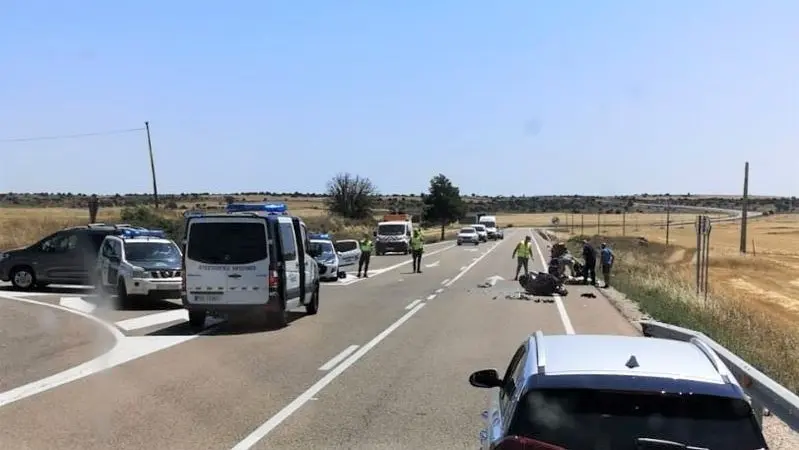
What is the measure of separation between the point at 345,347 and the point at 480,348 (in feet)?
7.09

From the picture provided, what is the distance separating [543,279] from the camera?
1078 inches

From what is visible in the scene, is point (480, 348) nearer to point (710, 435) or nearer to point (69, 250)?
point (710, 435)

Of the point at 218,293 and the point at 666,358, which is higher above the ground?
the point at 666,358

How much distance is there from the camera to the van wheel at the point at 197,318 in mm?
17656

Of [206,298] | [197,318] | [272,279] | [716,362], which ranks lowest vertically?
[197,318]

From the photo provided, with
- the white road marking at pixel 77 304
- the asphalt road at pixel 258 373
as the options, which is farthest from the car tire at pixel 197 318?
the white road marking at pixel 77 304

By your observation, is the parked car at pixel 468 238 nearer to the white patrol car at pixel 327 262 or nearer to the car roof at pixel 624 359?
the white patrol car at pixel 327 262

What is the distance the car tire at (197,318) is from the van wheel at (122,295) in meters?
4.92

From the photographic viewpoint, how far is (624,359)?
4633 millimetres

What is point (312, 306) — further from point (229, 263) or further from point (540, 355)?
point (540, 355)

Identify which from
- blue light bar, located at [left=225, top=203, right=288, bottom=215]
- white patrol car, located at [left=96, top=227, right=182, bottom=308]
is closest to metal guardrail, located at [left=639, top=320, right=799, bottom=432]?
blue light bar, located at [left=225, top=203, right=288, bottom=215]

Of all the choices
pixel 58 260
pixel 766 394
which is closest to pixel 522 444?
pixel 766 394

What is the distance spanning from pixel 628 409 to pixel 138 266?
19469 mm

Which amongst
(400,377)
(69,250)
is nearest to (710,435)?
(400,377)
